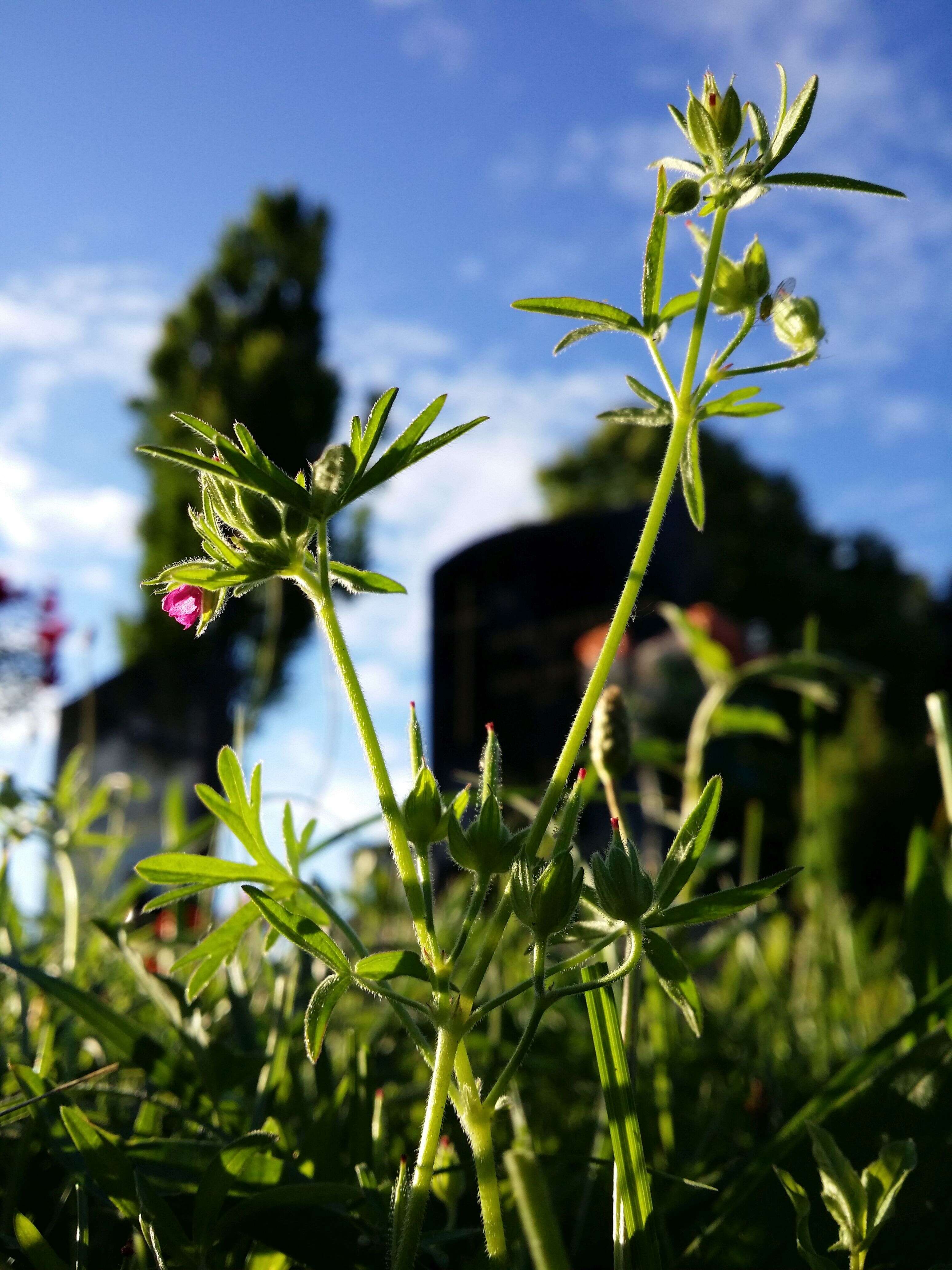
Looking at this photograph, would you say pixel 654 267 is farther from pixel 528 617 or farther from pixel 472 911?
pixel 528 617

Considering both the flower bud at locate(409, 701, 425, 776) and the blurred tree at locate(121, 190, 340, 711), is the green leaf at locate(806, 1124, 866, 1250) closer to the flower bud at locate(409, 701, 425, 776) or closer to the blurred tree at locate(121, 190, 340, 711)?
the flower bud at locate(409, 701, 425, 776)

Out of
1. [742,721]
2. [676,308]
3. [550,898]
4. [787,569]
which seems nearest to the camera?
[550,898]

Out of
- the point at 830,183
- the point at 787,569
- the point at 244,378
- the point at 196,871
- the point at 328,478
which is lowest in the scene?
the point at 196,871

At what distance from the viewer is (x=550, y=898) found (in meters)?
0.25

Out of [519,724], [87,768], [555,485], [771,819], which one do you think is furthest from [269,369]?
[87,768]

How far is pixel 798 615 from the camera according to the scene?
1212 centimetres

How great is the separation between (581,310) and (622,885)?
0.19 metres

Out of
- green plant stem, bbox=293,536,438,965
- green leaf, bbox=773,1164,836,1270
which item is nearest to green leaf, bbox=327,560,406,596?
green plant stem, bbox=293,536,438,965

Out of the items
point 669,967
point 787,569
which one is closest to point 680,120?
point 669,967

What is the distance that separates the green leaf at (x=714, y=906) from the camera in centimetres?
27

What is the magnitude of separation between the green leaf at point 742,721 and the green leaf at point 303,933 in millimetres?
491

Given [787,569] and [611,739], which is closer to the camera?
[611,739]

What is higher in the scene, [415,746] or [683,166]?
[683,166]

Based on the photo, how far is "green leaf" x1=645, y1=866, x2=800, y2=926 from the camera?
0.27 metres
